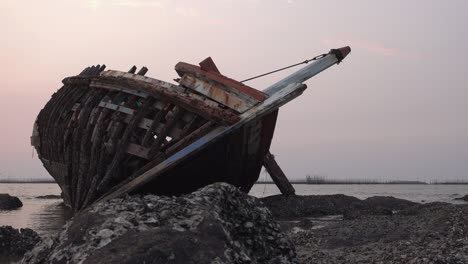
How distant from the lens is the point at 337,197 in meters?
18.7

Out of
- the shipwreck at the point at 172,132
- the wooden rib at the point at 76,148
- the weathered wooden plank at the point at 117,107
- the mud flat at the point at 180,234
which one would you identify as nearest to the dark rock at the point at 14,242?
the shipwreck at the point at 172,132

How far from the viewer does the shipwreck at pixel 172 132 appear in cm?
864

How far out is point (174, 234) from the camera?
3.46 metres

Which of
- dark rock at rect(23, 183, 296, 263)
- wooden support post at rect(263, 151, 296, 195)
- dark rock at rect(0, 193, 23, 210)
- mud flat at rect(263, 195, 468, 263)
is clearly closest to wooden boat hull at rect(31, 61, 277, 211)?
mud flat at rect(263, 195, 468, 263)

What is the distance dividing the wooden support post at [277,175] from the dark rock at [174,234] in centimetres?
1373

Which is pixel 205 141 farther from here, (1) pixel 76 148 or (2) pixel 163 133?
(1) pixel 76 148

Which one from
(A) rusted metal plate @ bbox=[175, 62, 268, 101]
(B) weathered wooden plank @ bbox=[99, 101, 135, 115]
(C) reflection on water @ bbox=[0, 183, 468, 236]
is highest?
(A) rusted metal plate @ bbox=[175, 62, 268, 101]

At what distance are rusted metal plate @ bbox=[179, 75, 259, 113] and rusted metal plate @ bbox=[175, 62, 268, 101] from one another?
0.10 meters

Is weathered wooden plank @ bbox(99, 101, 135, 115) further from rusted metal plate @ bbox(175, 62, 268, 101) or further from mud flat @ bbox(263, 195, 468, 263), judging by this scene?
mud flat @ bbox(263, 195, 468, 263)

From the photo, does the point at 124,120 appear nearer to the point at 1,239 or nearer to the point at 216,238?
the point at 1,239

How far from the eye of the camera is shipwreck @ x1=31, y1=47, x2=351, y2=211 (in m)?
8.64

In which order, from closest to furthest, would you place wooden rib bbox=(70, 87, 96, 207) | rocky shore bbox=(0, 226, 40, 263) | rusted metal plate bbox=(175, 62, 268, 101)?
rocky shore bbox=(0, 226, 40, 263)
rusted metal plate bbox=(175, 62, 268, 101)
wooden rib bbox=(70, 87, 96, 207)

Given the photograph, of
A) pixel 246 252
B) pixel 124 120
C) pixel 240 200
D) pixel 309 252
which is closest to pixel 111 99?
pixel 124 120

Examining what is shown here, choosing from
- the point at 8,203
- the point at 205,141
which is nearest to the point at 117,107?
the point at 205,141
